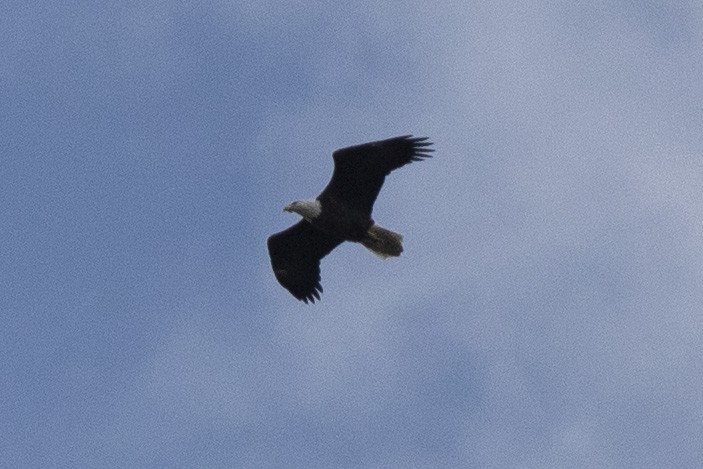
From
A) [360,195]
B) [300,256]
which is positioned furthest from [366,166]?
[300,256]

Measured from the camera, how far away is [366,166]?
2656 cm

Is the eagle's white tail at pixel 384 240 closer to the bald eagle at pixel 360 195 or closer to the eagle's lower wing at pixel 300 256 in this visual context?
the bald eagle at pixel 360 195

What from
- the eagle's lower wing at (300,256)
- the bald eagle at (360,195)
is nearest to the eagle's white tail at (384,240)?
the bald eagle at (360,195)

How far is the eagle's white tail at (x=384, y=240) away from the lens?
27.0 metres

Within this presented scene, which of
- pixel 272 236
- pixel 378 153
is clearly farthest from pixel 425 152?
pixel 272 236

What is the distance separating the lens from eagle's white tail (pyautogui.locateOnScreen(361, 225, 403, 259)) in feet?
88.4

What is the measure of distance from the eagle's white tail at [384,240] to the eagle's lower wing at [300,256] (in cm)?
118

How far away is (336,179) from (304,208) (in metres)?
0.60

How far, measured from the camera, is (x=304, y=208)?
26812 millimetres

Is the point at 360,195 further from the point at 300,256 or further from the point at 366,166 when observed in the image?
the point at 300,256

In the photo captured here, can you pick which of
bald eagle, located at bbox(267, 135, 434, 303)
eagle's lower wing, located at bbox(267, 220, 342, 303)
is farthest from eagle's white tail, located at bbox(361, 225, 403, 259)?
eagle's lower wing, located at bbox(267, 220, 342, 303)

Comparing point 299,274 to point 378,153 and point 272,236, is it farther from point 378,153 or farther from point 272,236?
point 378,153

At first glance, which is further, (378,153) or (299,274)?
(299,274)

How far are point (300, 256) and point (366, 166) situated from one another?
2.23 m
